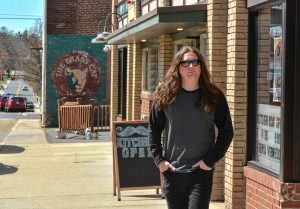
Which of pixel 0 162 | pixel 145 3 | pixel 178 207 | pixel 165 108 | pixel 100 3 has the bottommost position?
pixel 0 162

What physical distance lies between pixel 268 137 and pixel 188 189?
2001 millimetres

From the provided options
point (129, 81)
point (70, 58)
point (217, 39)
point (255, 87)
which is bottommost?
point (255, 87)

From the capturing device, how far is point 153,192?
869 cm

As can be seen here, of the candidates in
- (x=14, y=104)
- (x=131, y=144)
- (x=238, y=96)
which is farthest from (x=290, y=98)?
(x=14, y=104)

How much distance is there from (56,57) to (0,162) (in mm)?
13672

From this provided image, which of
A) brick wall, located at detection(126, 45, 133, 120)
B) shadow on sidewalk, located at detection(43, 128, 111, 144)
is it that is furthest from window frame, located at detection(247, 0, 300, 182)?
shadow on sidewalk, located at detection(43, 128, 111, 144)

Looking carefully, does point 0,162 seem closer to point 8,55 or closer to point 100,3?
point 100,3

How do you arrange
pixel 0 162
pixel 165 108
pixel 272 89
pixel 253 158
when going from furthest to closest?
pixel 0 162 → pixel 253 158 → pixel 272 89 → pixel 165 108

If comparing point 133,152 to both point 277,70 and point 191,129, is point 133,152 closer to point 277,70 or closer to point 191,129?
point 277,70

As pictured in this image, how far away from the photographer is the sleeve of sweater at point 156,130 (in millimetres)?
4109

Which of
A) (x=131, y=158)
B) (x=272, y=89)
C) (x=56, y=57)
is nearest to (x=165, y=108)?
(x=272, y=89)

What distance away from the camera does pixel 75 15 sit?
25656mm

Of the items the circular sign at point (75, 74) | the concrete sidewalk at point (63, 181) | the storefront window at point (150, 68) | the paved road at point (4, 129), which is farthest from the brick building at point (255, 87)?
the circular sign at point (75, 74)

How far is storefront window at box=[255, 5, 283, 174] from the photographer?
5543mm
